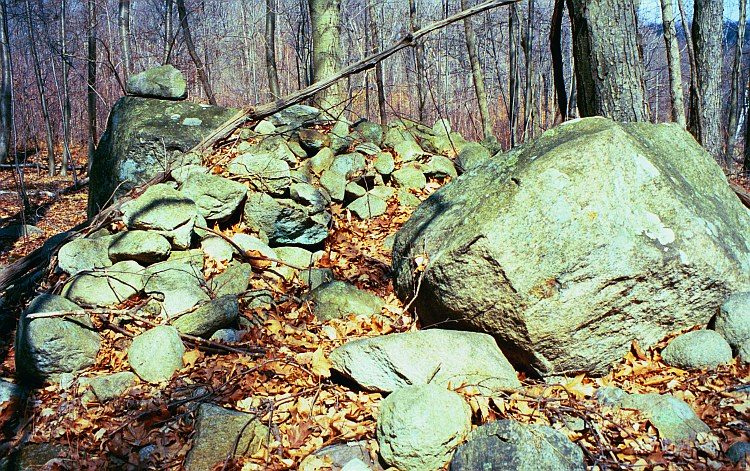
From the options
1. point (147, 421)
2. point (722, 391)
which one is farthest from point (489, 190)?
point (147, 421)

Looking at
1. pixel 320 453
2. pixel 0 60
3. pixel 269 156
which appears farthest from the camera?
pixel 0 60

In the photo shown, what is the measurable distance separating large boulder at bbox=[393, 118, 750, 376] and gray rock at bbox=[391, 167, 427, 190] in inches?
106

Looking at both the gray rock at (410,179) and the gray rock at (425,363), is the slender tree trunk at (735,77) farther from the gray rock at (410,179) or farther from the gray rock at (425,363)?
the gray rock at (425,363)

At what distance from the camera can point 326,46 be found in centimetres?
841

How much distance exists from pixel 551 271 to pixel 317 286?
2.15 m

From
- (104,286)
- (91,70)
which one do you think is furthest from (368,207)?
(91,70)

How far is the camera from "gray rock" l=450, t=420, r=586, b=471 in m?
2.81

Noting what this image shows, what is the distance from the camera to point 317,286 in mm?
5016

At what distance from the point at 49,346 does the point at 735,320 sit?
4595 mm

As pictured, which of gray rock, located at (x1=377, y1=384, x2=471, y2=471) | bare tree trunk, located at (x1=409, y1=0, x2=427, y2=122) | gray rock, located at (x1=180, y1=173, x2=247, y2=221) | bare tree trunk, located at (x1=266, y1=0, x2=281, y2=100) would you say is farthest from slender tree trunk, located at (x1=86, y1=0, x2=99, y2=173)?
gray rock, located at (x1=377, y1=384, x2=471, y2=471)

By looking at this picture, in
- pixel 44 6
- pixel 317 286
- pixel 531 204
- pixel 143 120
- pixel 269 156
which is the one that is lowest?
pixel 317 286

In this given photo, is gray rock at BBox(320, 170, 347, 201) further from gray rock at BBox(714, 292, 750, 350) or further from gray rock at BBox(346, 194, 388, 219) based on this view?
gray rock at BBox(714, 292, 750, 350)

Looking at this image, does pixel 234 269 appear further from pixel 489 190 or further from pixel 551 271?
pixel 551 271

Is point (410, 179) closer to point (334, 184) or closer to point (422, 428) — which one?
point (334, 184)
